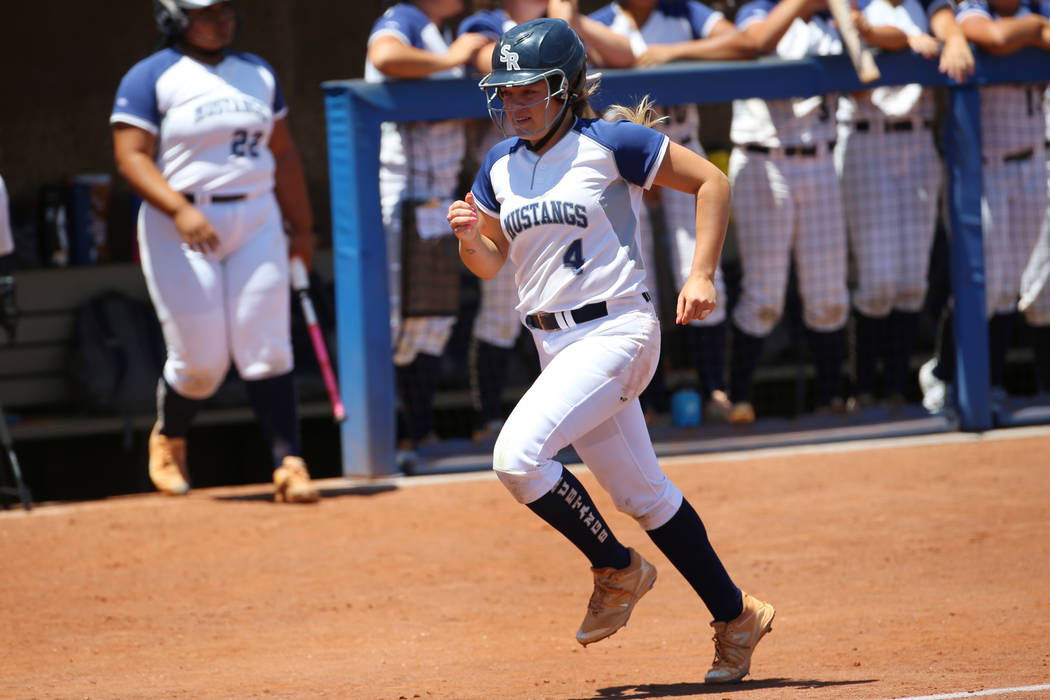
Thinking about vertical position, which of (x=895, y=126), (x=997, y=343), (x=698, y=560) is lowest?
(x=997, y=343)

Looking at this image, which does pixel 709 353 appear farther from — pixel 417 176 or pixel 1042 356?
pixel 1042 356

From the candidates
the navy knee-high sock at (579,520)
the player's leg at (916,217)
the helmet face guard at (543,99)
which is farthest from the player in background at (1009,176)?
the navy knee-high sock at (579,520)

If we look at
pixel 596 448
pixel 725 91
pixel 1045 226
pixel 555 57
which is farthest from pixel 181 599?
pixel 1045 226

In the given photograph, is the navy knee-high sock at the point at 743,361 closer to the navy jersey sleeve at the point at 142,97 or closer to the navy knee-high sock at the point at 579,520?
the navy jersey sleeve at the point at 142,97

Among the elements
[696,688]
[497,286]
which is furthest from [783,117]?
[696,688]

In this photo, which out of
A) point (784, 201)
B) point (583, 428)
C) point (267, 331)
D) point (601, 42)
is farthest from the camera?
point (784, 201)

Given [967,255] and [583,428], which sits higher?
[583,428]

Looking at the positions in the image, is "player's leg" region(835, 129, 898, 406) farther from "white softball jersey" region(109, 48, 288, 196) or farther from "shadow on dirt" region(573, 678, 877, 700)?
"shadow on dirt" region(573, 678, 877, 700)

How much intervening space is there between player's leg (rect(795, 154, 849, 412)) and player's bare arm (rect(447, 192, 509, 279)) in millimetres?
3234

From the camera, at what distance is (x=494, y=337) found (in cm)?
663

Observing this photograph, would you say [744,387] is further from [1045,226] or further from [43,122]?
[43,122]

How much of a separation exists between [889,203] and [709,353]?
44.5 inches

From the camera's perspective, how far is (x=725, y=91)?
6543 mm

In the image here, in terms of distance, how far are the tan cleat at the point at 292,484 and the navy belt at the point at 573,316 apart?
2.54 metres
